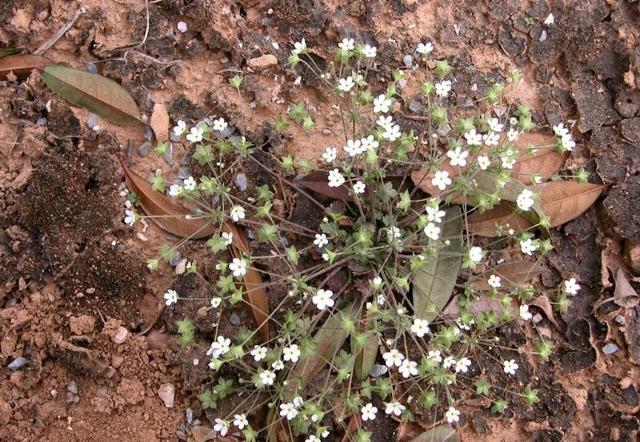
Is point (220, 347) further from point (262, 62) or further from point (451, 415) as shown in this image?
point (262, 62)

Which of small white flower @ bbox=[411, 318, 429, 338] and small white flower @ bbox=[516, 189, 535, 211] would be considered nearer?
small white flower @ bbox=[411, 318, 429, 338]

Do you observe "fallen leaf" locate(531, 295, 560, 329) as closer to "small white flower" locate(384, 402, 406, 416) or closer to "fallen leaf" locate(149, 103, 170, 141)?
"small white flower" locate(384, 402, 406, 416)

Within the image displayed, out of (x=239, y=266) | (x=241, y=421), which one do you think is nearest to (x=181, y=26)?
(x=239, y=266)

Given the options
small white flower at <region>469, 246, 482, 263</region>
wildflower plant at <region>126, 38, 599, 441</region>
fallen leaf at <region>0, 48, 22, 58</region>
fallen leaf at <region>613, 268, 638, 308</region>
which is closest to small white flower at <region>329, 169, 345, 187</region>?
wildflower plant at <region>126, 38, 599, 441</region>

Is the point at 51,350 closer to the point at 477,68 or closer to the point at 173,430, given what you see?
the point at 173,430

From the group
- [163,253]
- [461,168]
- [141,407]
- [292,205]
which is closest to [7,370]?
[141,407]

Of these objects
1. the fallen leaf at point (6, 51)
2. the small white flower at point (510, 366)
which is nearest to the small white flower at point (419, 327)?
the small white flower at point (510, 366)

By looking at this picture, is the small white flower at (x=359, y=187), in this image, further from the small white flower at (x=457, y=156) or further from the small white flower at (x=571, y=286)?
the small white flower at (x=571, y=286)
